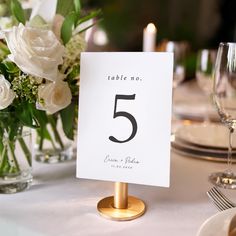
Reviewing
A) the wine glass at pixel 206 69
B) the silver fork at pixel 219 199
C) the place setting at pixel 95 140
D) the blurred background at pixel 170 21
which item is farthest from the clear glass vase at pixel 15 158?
the blurred background at pixel 170 21

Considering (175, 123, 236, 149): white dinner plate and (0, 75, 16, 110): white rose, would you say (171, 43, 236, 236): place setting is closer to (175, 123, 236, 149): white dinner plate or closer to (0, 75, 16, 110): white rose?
(175, 123, 236, 149): white dinner plate

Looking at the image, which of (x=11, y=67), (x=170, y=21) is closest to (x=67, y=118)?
(x=11, y=67)

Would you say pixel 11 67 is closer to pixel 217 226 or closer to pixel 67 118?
pixel 67 118

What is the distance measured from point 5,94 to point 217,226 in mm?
417

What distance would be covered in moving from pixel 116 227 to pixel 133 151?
0.13 m

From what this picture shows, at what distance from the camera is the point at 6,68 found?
71 cm

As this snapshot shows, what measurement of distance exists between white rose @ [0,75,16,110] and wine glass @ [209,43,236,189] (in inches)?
16.5

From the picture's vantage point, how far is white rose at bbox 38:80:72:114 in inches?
27.5

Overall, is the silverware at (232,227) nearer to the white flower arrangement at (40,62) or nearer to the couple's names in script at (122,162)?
the couple's names in script at (122,162)

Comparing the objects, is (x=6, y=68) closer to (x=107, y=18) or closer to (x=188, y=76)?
(x=188, y=76)

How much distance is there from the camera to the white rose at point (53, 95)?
70 cm

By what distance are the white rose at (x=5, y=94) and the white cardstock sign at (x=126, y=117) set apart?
0.13 metres

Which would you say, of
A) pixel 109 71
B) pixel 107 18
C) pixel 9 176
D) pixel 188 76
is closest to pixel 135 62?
pixel 109 71

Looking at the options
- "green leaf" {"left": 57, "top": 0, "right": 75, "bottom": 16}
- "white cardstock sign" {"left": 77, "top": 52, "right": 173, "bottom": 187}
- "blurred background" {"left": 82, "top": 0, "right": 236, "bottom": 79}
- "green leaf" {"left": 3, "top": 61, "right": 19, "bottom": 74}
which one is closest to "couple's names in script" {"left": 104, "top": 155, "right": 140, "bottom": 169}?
"white cardstock sign" {"left": 77, "top": 52, "right": 173, "bottom": 187}
